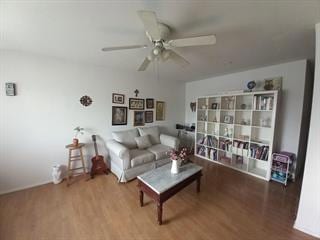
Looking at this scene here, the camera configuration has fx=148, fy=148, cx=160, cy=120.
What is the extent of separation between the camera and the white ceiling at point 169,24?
1.34 meters

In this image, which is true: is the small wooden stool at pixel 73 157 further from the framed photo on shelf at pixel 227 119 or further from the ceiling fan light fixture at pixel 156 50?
the framed photo on shelf at pixel 227 119

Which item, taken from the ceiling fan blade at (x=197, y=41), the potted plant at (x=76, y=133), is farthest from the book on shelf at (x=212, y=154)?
the potted plant at (x=76, y=133)

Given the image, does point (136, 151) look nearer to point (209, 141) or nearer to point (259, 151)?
point (209, 141)

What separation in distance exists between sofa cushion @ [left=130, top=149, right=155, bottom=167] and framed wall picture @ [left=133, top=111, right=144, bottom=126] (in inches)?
36.9

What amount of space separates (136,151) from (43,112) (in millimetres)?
1889

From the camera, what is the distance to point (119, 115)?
12.0 feet

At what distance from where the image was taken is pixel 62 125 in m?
2.88

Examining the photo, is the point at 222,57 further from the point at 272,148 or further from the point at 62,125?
the point at 62,125

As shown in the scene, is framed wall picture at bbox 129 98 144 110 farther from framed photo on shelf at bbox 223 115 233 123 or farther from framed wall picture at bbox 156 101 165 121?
framed photo on shelf at bbox 223 115 233 123

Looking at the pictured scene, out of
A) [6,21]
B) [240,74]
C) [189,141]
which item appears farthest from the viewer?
[189,141]

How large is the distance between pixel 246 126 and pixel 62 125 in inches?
155

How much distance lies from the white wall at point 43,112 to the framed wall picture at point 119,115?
0.40ft

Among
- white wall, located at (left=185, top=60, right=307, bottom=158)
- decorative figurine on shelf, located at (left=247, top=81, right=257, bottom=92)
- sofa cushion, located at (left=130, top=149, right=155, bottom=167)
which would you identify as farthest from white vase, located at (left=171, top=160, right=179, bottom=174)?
decorative figurine on shelf, located at (left=247, top=81, right=257, bottom=92)

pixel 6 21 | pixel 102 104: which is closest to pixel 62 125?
pixel 102 104
